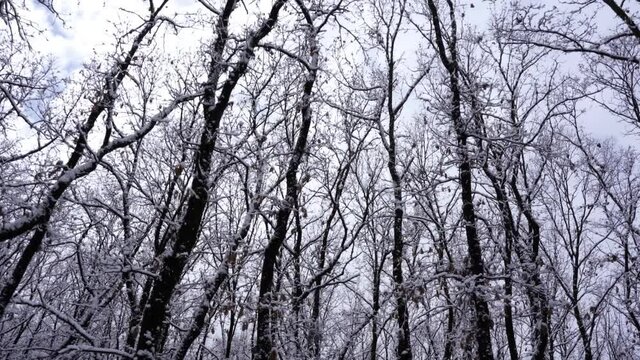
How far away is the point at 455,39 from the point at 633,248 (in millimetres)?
11680

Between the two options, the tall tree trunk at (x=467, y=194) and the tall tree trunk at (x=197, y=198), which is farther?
the tall tree trunk at (x=467, y=194)

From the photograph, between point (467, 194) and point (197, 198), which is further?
point (467, 194)

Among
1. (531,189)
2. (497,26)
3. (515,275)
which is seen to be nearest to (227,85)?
(497,26)

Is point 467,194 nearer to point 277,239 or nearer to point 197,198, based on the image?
point 277,239

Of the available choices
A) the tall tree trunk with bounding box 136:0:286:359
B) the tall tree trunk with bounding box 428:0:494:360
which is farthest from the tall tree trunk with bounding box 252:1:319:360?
the tall tree trunk with bounding box 428:0:494:360

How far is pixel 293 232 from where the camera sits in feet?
45.6

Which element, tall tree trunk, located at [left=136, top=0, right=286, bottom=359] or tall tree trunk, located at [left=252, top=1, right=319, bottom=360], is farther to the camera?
tall tree trunk, located at [left=252, top=1, right=319, bottom=360]

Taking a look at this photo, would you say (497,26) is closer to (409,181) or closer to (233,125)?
(409,181)

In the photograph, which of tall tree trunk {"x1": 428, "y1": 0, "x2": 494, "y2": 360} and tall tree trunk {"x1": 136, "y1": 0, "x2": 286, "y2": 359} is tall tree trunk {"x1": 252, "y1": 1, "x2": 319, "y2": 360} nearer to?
tall tree trunk {"x1": 136, "y1": 0, "x2": 286, "y2": 359}

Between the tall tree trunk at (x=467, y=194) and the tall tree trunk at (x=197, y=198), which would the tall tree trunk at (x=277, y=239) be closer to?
the tall tree trunk at (x=197, y=198)

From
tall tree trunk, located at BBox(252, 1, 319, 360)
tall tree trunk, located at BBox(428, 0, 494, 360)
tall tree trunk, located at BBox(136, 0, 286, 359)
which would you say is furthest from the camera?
tall tree trunk, located at BBox(428, 0, 494, 360)

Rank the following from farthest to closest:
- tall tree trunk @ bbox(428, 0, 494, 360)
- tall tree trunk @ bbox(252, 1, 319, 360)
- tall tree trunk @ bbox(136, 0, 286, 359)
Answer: tall tree trunk @ bbox(428, 0, 494, 360) < tall tree trunk @ bbox(252, 1, 319, 360) < tall tree trunk @ bbox(136, 0, 286, 359)

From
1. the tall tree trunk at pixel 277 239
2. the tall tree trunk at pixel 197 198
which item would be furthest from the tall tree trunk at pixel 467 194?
the tall tree trunk at pixel 197 198

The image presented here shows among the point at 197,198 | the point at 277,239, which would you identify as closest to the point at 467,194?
the point at 277,239
